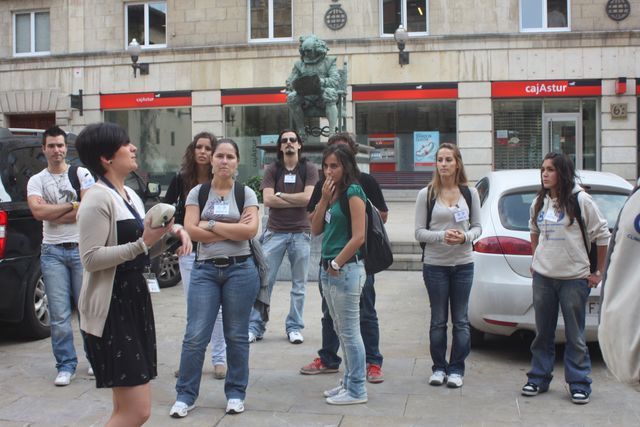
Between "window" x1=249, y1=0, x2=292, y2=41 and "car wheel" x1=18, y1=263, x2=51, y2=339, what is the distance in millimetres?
17210

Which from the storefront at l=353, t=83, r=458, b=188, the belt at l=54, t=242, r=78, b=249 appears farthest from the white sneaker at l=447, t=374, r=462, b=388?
the storefront at l=353, t=83, r=458, b=188

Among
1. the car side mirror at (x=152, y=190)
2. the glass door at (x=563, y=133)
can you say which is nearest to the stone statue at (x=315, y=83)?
the car side mirror at (x=152, y=190)

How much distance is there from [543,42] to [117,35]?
13194mm

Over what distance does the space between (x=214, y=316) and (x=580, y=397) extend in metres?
2.55

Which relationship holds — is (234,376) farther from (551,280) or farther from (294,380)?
(551,280)

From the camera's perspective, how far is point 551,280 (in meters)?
5.26

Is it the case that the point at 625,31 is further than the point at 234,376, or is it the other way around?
the point at 625,31

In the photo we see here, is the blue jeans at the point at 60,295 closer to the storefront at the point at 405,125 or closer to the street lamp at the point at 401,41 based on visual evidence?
the street lamp at the point at 401,41

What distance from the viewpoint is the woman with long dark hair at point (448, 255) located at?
5.52 m

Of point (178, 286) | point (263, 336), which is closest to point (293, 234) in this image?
point (263, 336)

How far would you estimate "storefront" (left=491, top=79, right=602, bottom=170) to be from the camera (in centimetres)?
2152

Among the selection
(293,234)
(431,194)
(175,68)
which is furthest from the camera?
(175,68)

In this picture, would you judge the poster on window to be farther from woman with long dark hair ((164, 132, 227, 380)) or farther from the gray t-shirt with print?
the gray t-shirt with print

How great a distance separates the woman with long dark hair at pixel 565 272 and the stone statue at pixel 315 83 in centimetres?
616
